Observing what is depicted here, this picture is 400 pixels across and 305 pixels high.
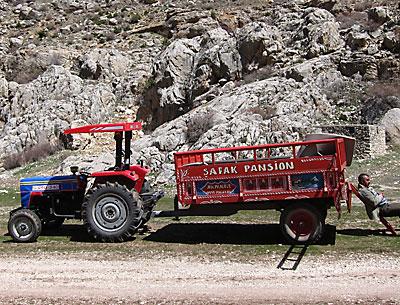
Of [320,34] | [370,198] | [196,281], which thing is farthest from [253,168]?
[320,34]

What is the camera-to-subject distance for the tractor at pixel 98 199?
9562 mm

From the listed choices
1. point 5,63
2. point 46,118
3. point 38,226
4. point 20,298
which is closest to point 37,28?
point 5,63

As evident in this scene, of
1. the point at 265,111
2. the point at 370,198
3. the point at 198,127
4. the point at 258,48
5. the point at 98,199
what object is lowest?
the point at 370,198

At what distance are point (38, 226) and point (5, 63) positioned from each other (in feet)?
133

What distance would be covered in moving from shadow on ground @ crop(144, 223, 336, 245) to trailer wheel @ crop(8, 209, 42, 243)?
2.43 metres

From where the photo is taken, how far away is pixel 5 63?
1805 inches

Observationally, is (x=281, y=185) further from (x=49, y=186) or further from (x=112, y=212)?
(x=49, y=186)

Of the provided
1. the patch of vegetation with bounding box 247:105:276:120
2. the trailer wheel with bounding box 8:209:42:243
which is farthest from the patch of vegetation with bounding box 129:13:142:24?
the trailer wheel with bounding box 8:209:42:243

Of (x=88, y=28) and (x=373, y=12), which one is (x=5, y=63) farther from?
(x=373, y=12)

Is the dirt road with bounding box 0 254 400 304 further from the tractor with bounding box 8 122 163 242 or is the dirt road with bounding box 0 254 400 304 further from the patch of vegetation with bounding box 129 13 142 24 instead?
the patch of vegetation with bounding box 129 13 142 24

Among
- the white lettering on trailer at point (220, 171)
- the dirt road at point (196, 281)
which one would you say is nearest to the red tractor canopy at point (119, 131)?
the white lettering on trailer at point (220, 171)

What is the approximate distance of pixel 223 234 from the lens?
10.4 meters

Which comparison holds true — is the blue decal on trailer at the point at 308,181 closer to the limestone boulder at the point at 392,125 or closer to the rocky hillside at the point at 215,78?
the rocky hillside at the point at 215,78

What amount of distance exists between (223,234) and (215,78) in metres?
23.3
